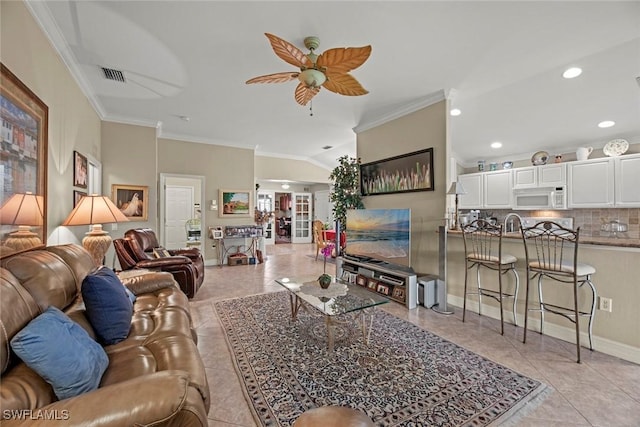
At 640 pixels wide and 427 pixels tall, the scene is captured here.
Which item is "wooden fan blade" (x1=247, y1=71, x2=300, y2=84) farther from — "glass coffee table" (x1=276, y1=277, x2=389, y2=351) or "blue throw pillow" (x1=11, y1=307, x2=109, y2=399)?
"blue throw pillow" (x1=11, y1=307, x2=109, y2=399)

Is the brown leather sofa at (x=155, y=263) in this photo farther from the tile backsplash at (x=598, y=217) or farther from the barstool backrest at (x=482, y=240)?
the tile backsplash at (x=598, y=217)

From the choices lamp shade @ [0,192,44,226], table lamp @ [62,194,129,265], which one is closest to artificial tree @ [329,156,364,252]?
table lamp @ [62,194,129,265]

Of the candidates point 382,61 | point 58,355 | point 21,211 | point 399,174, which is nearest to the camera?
point 58,355

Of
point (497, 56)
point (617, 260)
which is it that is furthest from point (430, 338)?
Answer: point (497, 56)

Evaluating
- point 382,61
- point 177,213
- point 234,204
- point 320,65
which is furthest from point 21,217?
point 177,213

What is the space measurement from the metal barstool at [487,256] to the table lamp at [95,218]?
3.84 metres

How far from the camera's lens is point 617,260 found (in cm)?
233

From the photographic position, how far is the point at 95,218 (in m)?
2.75

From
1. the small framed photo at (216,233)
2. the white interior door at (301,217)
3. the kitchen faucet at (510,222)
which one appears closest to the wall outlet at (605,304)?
the kitchen faucet at (510,222)

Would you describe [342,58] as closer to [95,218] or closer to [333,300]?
[333,300]

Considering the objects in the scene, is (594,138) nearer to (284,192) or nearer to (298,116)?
(298,116)

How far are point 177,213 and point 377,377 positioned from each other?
22.7ft

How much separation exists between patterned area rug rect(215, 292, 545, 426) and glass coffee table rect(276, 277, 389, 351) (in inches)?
7.3

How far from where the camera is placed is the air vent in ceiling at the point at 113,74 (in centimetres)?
308
